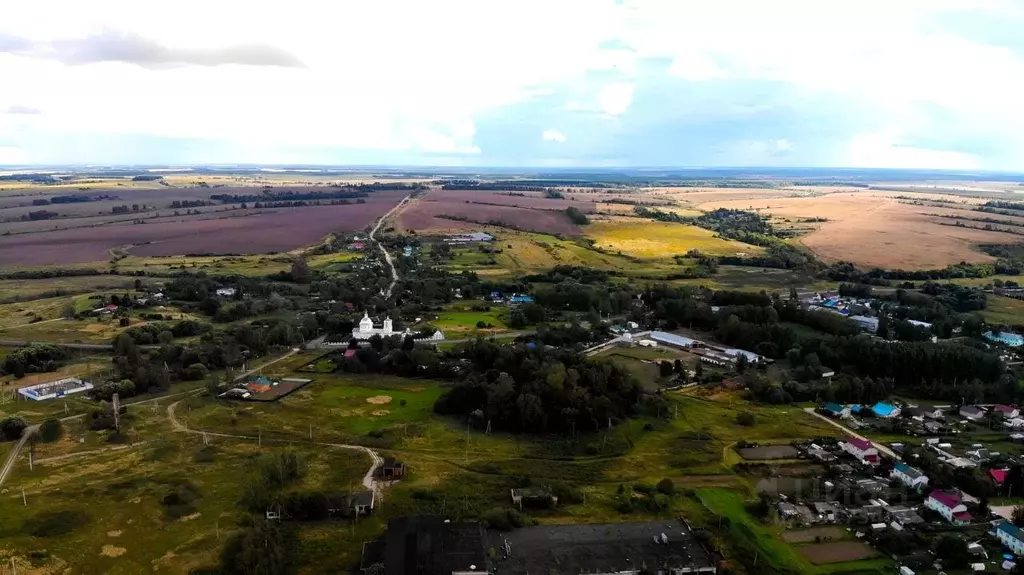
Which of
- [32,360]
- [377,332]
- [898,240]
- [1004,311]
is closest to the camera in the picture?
[32,360]

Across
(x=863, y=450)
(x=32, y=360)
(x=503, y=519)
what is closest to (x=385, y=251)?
(x=32, y=360)

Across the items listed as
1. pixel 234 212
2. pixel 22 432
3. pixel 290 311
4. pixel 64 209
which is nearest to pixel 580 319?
pixel 290 311

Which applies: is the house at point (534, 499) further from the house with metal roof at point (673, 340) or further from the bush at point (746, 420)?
the house with metal roof at point (673, 340)

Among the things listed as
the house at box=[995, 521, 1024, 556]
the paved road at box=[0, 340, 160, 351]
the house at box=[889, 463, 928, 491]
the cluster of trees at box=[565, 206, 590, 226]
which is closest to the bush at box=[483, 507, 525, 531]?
the house at box=[889, 463, 928, 491]

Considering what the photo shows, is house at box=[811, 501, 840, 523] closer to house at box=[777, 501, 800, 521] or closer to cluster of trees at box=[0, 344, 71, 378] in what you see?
house at box=[777, 501, 800, 521]

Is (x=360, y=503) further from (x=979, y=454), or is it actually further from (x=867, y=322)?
(x=867, y=322)
